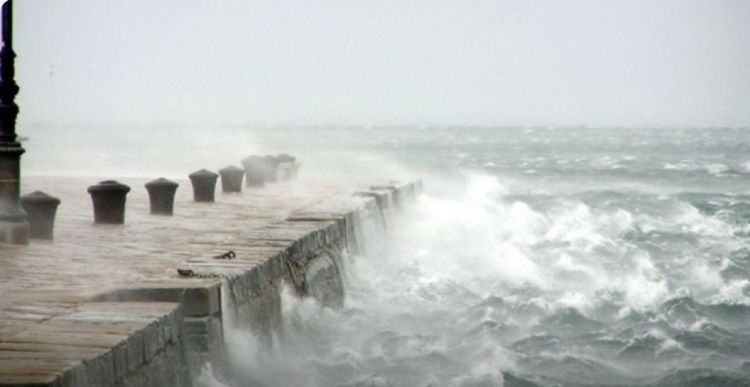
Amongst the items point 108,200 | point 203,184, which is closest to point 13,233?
point 108,200

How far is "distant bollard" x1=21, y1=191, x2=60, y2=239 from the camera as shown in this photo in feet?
33.8

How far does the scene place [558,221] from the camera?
79.5 feet

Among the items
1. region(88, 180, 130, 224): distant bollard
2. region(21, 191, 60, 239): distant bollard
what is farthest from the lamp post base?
region(88, 180, 130, 224): distant bollard

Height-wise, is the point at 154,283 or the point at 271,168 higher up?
the point at 154,283

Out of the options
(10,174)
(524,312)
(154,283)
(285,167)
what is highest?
(10,174)

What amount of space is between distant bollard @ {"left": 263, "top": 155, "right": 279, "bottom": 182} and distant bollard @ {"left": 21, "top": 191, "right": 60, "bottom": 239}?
9.39m

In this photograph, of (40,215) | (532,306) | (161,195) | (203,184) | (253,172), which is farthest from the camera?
(253,172)

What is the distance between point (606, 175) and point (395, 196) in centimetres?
2574

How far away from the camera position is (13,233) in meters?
9.93

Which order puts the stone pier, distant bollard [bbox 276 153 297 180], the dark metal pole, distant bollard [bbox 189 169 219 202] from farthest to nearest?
distant bollard [bbox 276 153 297 180] < distant bollard [bbox 189 169 219 202] < the dark metal pole < the stone pier

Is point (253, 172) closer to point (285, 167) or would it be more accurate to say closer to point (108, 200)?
point (285, 167)

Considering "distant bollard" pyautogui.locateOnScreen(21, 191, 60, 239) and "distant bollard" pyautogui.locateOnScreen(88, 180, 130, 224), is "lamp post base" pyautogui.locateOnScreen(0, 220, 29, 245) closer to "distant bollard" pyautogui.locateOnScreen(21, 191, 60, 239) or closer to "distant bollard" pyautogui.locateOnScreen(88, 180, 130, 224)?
"distant bollard" pyautogui.locateOnScreen(21, 191, 60, 239)

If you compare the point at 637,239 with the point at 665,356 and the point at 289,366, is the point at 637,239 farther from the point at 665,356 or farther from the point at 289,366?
the point at 289,366

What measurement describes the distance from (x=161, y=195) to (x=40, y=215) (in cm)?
282
